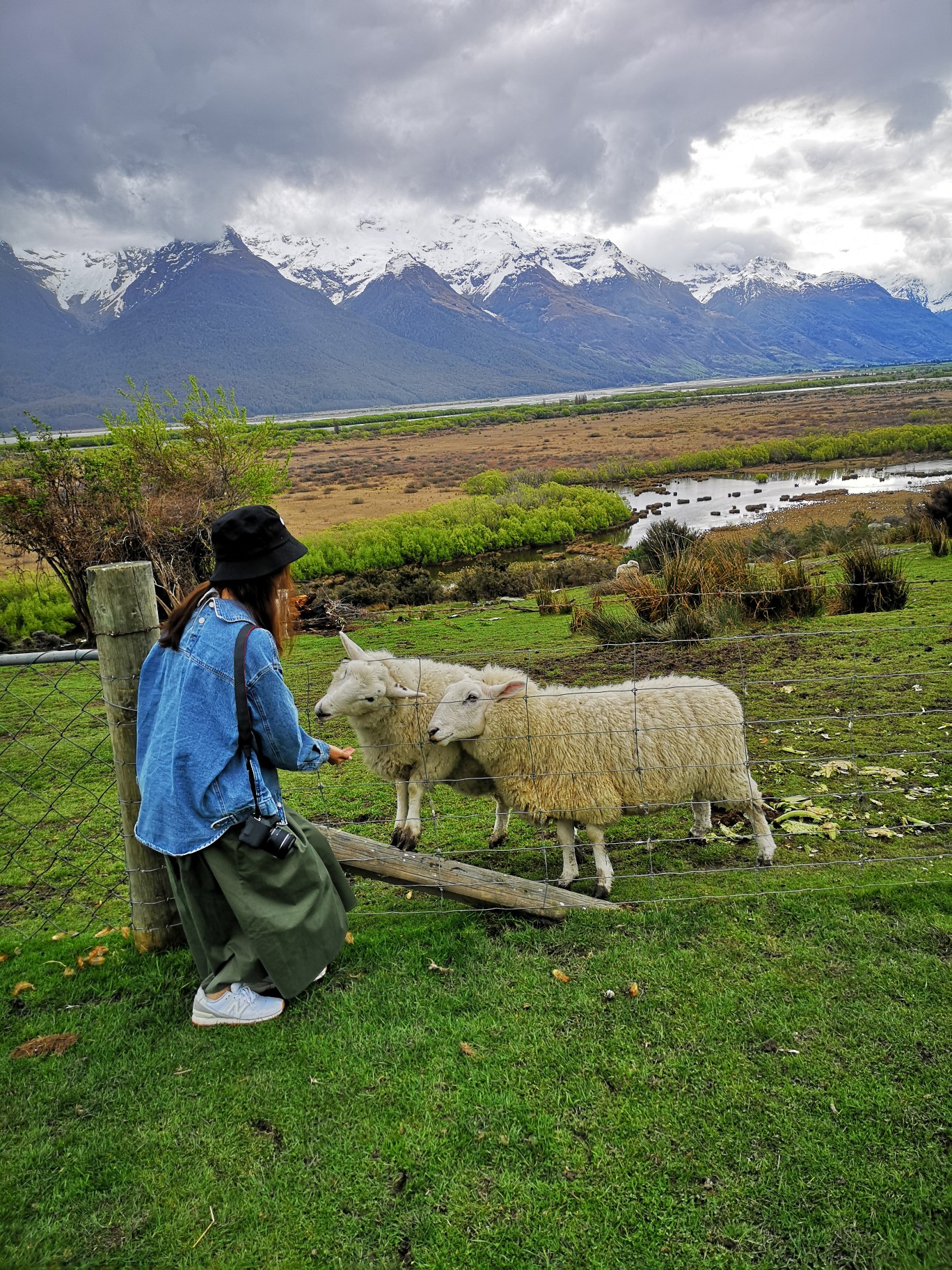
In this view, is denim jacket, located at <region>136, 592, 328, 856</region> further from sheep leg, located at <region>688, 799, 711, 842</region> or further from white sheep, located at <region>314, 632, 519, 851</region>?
sheep leg, located at <region>688, 799, 711, 842</region>

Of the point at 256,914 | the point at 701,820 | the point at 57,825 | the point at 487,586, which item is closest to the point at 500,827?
the point at 701,820

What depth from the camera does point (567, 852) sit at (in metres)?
4.92

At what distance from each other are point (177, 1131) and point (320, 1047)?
2.16ft

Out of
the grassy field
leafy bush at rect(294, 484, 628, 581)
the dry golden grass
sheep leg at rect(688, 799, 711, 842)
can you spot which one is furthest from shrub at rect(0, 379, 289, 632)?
the dry golden grass

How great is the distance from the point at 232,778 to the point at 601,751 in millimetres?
2723

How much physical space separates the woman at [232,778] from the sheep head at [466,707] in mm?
1370

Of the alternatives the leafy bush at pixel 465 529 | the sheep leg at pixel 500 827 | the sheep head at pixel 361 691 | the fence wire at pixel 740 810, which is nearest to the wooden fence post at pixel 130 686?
the fence wire at pixel 740 810

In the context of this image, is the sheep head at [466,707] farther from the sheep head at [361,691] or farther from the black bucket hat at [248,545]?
the black bucket hat at [248,545]

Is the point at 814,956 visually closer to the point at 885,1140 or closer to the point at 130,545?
the point at 885,1140

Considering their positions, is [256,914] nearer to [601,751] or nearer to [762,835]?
[601,751]

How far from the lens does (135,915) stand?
4.08 m

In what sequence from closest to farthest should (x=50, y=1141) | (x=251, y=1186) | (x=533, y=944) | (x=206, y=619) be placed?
(x=251, y=1186)
(x=50, y=1141)
(x=206, y=619)
(x=533, y=944)

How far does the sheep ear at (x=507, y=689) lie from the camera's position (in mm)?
5016

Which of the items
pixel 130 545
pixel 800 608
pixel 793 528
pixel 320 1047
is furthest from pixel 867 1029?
pixel 793 528
